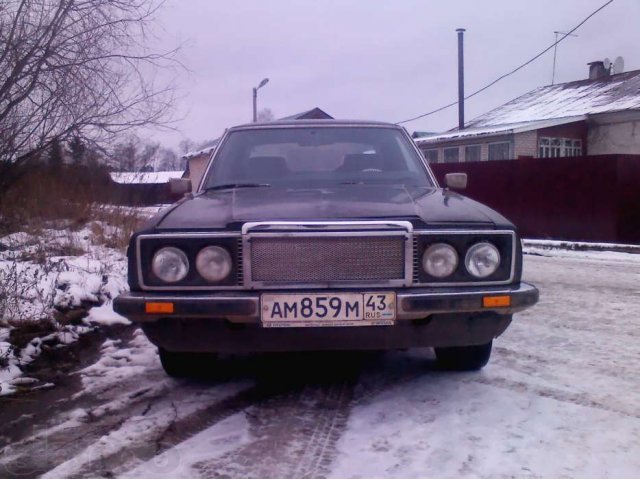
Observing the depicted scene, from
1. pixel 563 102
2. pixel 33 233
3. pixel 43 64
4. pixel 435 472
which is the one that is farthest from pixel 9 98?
pixel 563 102

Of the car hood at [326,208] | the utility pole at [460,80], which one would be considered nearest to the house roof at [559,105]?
the utility pole at [460,80]

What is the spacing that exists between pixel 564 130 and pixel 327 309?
73.8 ft

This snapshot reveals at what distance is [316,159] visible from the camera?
4.63 meters

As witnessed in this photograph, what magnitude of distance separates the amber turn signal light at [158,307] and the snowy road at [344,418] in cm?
58

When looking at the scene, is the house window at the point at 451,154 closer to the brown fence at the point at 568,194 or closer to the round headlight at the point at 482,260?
the brown fence at the point at 568,194

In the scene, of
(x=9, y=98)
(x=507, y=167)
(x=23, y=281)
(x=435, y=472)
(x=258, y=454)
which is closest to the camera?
(x=435, y=472)

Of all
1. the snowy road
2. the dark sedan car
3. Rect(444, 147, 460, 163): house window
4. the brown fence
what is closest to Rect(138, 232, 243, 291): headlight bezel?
the dark sedan car

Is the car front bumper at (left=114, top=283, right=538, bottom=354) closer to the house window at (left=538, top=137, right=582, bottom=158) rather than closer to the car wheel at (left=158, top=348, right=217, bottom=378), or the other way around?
the car wheel at (left=158, top=348, right=217, bottom=378)

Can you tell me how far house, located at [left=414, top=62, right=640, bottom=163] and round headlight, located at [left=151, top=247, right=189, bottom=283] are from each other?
2117 cm

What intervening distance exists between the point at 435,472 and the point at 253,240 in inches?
52.5

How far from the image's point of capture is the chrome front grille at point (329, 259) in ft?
10.3

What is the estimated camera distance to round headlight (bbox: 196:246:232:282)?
10.4 ft

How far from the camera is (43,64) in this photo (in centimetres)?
625

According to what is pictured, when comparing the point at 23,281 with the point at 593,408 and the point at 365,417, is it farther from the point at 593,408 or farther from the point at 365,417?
the point at 593,408
